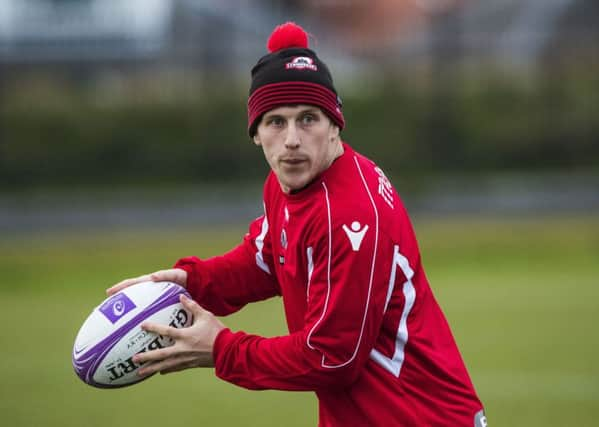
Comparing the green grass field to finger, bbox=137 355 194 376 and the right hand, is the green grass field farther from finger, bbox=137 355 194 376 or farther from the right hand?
finger, bbox=137 355 194 376

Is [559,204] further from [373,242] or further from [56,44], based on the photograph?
[373,242]

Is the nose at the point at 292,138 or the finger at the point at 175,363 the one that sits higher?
the nose at the point at 292,138

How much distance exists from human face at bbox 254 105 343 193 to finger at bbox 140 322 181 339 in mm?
779

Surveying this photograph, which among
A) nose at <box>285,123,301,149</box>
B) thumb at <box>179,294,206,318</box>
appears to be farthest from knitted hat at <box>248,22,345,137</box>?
thumb at <box>179,294,206,318</box>

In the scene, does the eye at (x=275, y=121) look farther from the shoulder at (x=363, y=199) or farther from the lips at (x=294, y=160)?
the shoulder at (x=363, y=199)

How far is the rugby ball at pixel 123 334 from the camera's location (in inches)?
161

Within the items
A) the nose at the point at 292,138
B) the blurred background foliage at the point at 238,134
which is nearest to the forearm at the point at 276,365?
the nose at the point at 292,138

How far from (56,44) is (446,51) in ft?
39.1

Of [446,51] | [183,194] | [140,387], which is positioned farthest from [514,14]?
[140,387]

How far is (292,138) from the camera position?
3725 millimetres

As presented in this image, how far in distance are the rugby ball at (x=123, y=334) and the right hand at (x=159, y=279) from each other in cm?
11

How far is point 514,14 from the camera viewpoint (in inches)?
1152

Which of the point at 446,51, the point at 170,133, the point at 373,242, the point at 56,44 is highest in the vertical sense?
the point at 56,44

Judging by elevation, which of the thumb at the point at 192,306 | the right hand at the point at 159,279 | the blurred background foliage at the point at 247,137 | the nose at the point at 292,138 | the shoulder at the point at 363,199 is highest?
the blurred background foliage at the point at 247,137
